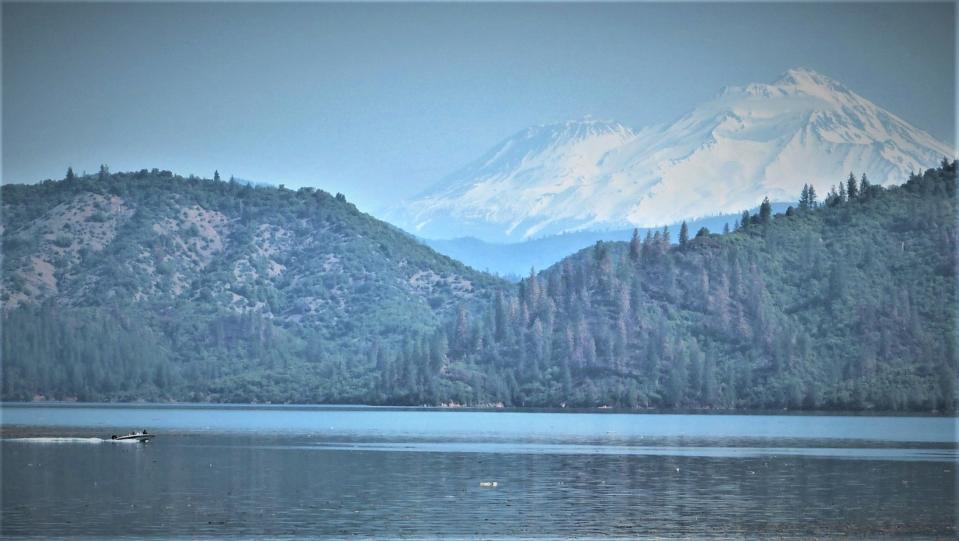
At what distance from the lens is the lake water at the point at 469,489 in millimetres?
88250

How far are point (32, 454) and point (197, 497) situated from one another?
4371 cm

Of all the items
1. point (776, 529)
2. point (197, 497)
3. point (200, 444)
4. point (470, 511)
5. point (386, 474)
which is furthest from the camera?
point (200, 444)

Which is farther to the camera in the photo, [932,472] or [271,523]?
[932,472]

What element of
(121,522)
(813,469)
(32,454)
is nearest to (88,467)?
(32,454)

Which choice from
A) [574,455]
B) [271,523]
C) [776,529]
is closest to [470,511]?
[271,523]

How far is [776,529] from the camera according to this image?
3467 inches

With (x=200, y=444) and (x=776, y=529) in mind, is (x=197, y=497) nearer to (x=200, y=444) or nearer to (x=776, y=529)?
→ (x=776, y=529)

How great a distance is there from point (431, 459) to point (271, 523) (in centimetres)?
5233

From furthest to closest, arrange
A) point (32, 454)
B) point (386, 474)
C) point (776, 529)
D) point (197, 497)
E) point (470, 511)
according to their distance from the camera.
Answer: point (32, 454), point (386, 474), point (197, 497), point (470, 511), point (776, 529)

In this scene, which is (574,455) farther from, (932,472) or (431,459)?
(932,472)

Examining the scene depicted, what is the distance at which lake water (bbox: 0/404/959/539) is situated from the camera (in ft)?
290

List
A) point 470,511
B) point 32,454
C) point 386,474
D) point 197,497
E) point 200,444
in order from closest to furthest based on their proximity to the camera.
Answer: point 470,511 < point 197,497 < point 386,474 < point 32,454 < point 200,444

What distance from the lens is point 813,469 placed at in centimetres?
13088

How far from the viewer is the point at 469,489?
110000 mm
